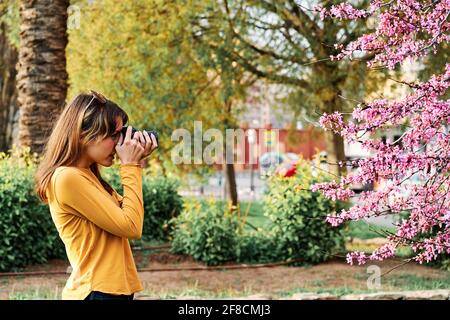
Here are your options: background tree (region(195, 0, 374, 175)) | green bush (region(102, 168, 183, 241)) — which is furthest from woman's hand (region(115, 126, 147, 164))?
background tree (region(195, 0, 374, 175))

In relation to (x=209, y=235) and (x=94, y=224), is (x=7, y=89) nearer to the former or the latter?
(x=209, y=235)

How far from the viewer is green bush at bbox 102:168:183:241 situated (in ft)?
33.5

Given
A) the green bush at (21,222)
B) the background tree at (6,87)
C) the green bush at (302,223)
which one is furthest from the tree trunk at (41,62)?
the background tree at (6,87)

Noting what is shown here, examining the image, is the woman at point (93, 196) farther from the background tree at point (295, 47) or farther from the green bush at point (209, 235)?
the background tree at point (295, 47)

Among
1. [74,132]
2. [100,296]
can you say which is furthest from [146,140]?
[100,296]

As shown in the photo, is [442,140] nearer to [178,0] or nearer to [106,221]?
[106,221]

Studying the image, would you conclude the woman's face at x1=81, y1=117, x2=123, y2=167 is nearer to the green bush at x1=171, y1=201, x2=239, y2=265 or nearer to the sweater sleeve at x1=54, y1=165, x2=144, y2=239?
the sweater sleeve at x1=54, y1=165, x2=144, y2=239

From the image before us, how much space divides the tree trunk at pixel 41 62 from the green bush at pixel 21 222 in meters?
0.68

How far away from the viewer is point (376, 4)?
3.54m

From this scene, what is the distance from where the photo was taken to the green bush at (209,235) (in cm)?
873

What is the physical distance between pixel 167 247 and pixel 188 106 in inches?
126

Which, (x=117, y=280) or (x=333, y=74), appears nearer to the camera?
(x=117, y=280)

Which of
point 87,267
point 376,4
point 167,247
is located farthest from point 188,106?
point 87,267

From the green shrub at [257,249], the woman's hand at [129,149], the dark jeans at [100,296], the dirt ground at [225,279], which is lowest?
the dirt ground at [225,279]
